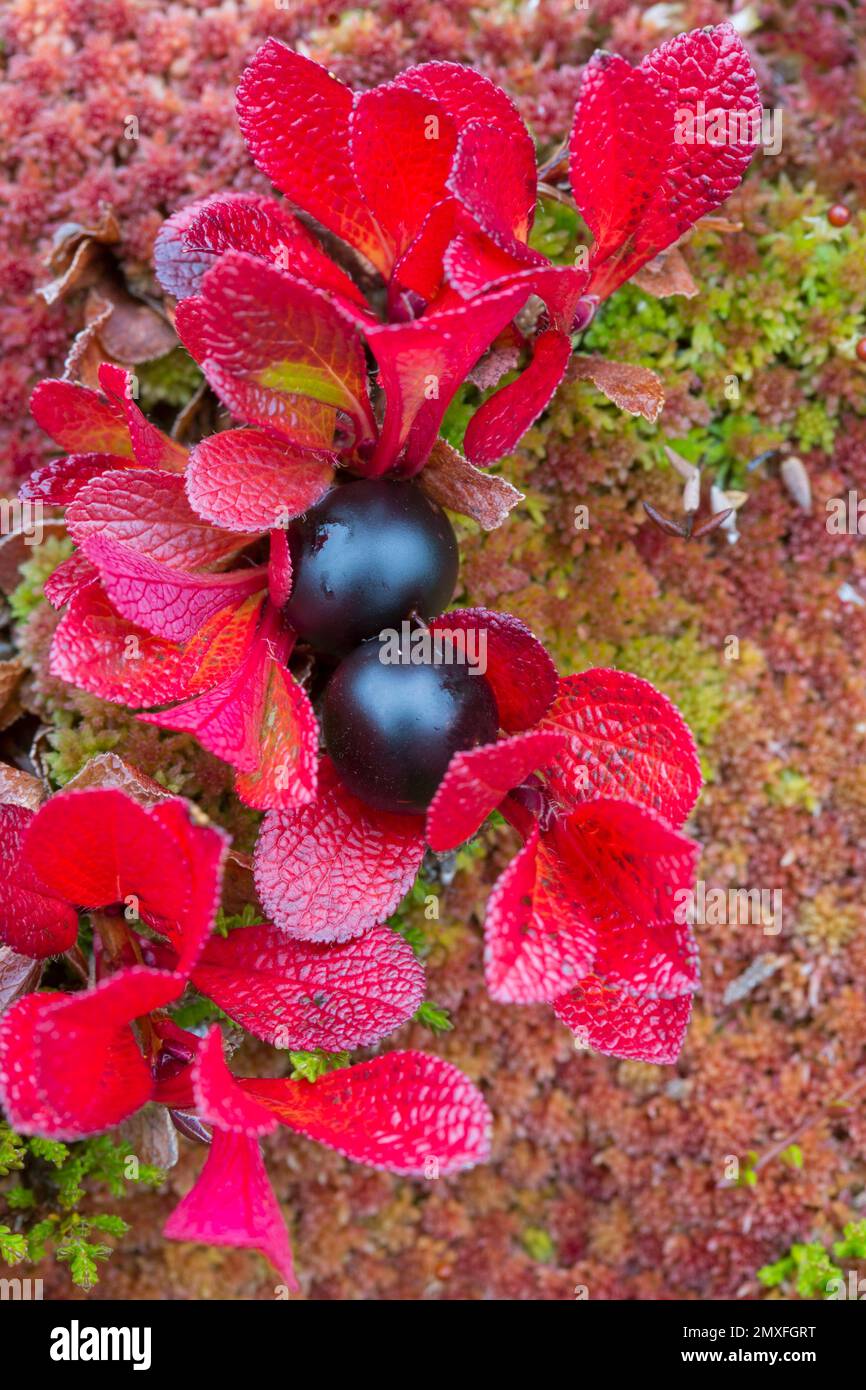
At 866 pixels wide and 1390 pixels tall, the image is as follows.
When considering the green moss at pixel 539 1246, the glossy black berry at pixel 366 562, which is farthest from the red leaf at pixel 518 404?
the green moss at pixel 539 1246

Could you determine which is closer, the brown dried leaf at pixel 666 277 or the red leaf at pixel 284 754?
the red leaf at pixel 284 754

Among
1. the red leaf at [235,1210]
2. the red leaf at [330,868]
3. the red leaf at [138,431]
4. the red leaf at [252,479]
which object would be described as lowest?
the red leaf at [235,1210]

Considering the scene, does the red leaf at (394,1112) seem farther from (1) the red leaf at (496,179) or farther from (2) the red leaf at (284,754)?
(1) the red leaf at (496,179)

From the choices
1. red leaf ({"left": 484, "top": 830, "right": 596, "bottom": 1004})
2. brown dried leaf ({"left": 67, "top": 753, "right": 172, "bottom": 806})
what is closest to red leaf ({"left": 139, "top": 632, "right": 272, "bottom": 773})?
brown dried leaf ({"left": 67, "top": 753, "right": 172, "bottom": 806})

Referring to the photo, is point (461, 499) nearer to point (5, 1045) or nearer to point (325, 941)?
point (325, 941)

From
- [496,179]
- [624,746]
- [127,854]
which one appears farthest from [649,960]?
[496,179]

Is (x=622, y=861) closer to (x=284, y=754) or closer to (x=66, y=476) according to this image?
(x=284, y=754)

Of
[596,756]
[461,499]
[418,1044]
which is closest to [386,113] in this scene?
[461,499]
